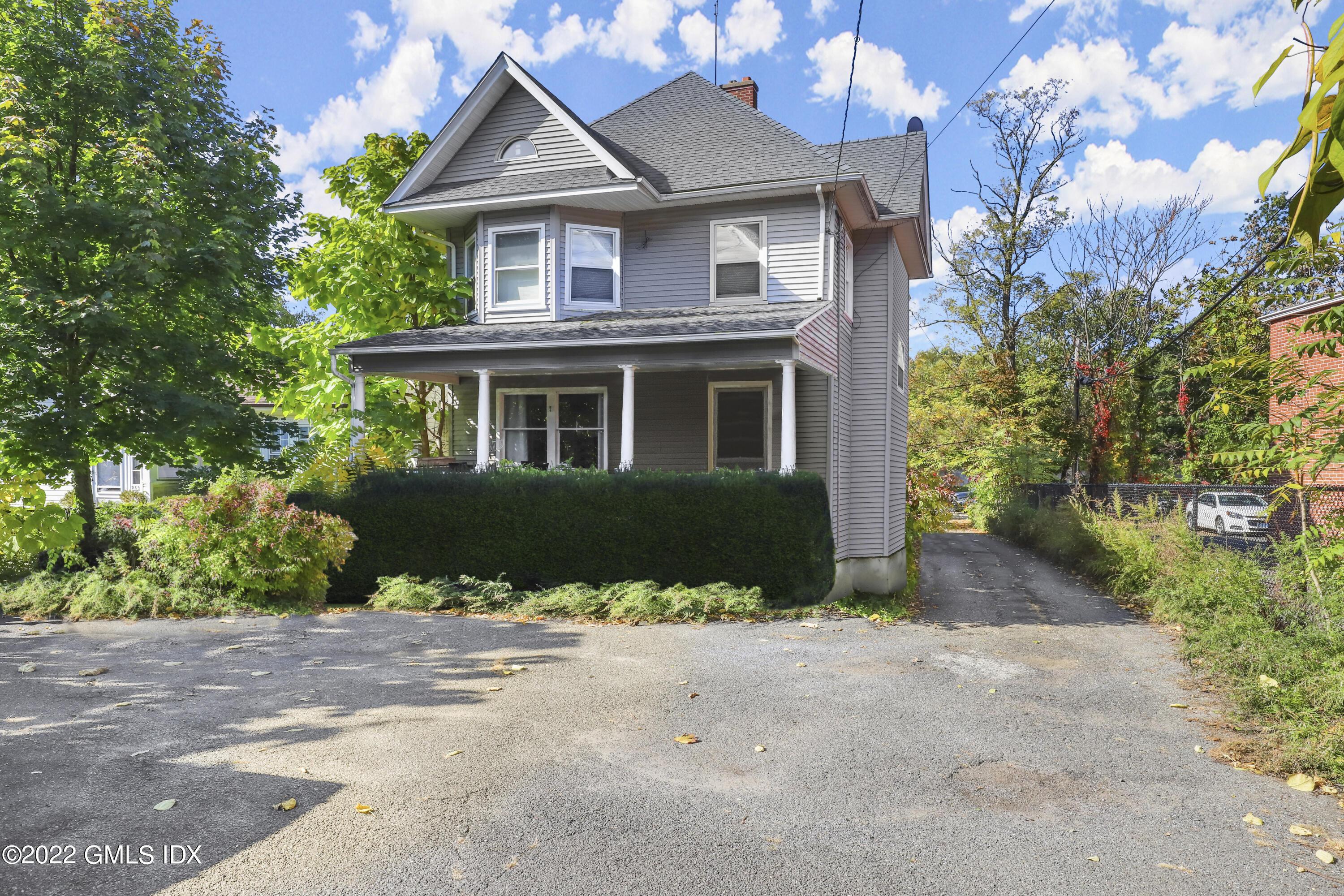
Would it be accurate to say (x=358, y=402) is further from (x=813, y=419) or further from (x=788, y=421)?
(x=813, y=419)

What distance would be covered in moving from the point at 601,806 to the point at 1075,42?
13.6 metres

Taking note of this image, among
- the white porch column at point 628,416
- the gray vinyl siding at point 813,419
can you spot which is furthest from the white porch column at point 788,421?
the white porch column at point 628,416

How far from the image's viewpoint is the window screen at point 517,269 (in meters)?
14.6

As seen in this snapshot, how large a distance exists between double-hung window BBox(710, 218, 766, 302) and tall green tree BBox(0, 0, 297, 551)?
7.46m

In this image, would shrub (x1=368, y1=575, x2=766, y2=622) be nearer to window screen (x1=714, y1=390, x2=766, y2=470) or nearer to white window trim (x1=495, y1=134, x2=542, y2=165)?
window screen (x1=714, y1=390, x2=766, y2=470)

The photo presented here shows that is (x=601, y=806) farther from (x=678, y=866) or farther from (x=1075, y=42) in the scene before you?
(x=1075, y=42)

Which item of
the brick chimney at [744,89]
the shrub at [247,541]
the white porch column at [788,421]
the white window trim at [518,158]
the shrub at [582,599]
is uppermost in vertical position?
the brick chimney at [744,89]

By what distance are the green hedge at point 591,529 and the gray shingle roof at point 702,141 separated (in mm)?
5784

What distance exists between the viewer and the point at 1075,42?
12.8 metres

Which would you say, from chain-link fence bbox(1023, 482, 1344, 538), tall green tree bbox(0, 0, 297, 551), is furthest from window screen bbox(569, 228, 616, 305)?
chain-link fence bbox(1023, 482, 1344, 538)

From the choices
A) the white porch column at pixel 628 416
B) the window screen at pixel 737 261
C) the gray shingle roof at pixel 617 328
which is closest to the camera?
the gray shingle roof at pixel 617 328

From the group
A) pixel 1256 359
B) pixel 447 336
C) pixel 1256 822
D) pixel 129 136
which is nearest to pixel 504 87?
pixel 447 336

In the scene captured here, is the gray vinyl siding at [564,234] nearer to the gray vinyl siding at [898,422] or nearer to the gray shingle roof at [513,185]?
the gray shingle roof at [513,185]

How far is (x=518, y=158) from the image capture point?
15.0 metres
